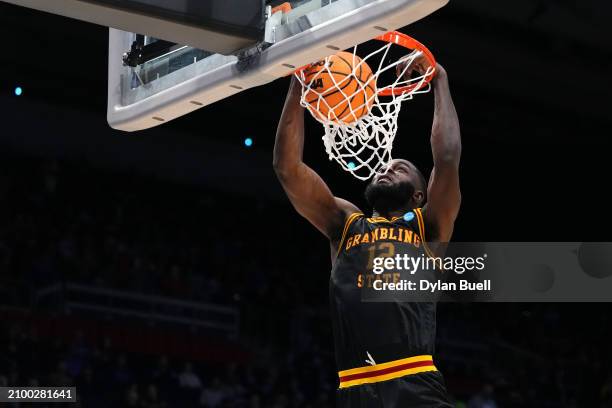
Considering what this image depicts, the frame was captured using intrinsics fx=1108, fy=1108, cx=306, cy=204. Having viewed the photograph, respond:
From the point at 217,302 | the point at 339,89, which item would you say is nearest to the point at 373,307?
the point at 339,89

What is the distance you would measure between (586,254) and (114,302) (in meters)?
6.73

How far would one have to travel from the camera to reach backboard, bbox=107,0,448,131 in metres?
3.95

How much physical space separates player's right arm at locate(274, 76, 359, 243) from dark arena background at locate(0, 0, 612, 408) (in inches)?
306

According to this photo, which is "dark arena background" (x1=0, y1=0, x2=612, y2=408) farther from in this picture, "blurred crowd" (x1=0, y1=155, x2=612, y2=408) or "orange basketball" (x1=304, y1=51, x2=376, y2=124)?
"orange basketball" (x1=304, y1=51, x2=376, y2=124)

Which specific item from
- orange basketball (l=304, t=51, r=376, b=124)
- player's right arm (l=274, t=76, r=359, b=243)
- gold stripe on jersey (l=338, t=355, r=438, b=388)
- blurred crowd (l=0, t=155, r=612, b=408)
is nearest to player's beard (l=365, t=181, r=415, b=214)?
player's right arm (l=274, t=76, r=359, b=243)

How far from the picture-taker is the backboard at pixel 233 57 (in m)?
3.95

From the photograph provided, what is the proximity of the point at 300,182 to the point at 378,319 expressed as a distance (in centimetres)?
72

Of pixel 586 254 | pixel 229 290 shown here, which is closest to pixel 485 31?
pixel 586 254

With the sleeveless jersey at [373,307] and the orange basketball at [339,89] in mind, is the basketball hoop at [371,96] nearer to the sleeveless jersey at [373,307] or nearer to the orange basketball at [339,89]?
the orange basketball at [339,89]

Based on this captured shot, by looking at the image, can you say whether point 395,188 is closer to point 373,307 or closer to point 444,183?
point 444,183

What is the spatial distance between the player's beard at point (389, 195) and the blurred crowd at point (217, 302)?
7.85 metres

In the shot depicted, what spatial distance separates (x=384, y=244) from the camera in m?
4.64

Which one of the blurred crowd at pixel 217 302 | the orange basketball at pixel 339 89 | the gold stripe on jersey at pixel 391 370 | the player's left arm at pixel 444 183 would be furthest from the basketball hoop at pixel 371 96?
the blurred crowd at pixel 217 302

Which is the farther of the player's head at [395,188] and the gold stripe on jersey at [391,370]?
the player's head at [395,188]
